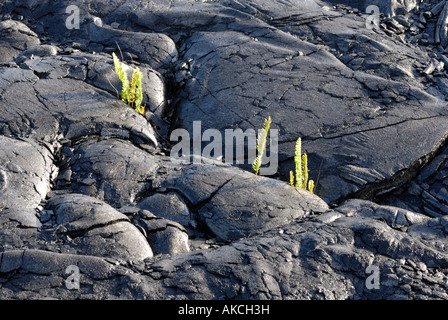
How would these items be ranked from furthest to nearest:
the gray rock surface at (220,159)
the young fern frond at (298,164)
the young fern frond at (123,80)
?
1. the young fern frond at (123,80)
2. the young fern frond at (298,164)
3. the gray rock surface at (220,159)

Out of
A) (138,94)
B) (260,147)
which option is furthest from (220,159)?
(138,94)

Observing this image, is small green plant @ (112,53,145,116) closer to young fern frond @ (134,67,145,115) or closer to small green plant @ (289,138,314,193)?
young fern frond @ (134,67,145,115)

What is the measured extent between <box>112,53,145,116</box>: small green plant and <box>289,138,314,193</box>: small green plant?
7.00 ft

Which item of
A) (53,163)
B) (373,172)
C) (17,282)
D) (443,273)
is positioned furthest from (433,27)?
(17,282)

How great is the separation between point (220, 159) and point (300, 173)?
1107mm

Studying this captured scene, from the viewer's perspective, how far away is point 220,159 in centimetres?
553

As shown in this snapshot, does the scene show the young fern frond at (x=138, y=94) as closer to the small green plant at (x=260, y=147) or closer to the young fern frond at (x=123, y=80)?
the young fern frond at (x=123, y=80)

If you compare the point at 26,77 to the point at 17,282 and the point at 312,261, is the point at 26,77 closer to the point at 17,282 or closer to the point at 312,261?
the point at 17,282

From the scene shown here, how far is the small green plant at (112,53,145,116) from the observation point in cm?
571

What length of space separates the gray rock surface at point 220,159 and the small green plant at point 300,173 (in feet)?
0.42

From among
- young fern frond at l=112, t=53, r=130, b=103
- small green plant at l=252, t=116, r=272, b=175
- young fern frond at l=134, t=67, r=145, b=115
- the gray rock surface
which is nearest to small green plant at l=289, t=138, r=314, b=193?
the gray rock surface

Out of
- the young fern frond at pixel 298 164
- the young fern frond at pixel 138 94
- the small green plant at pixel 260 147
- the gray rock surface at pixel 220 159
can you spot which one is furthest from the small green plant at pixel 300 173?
the young fern frond at pixel 138 94

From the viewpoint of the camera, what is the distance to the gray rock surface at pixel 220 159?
3.69 metres

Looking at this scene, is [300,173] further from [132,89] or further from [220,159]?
[132,89]
